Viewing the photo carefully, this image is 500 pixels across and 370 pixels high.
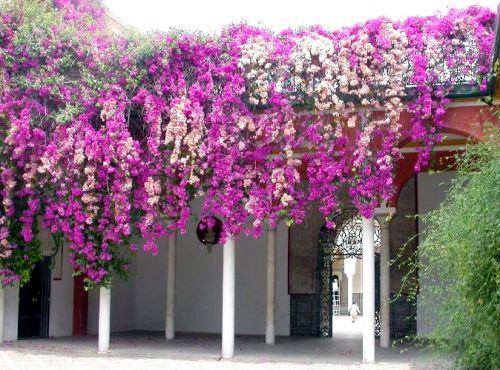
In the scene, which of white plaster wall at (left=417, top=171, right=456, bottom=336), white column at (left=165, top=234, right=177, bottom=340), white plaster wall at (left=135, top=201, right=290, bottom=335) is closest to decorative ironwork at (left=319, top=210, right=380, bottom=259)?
white plaster wall at (left=135, top=201, right=290, bottom=335)

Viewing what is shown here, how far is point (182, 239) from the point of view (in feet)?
57.2

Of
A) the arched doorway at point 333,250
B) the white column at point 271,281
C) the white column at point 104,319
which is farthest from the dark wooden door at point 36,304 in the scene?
the arched doorway at point 333,250

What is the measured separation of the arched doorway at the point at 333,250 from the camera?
15.8 meters

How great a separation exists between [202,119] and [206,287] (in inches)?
276

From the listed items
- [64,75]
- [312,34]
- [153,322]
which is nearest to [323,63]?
[312,34]

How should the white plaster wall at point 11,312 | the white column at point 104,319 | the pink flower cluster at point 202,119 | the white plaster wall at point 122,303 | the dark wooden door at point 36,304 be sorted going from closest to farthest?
the pink flower cluster at point 202,119 < the white column at point 104,319 < the white plaster wall at point 11,312 < the dark wooden door at point 36,304 < the white plaster wall at point 122,303

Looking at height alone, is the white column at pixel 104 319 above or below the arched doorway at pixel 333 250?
below

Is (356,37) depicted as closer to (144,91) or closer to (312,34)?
(312,34)

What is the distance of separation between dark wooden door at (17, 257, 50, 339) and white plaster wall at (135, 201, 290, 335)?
3.30 metres

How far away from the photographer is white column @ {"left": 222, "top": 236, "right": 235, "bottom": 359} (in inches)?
456

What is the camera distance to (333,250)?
52.9 feet

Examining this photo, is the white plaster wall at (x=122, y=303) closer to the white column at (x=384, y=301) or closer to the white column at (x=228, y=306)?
the white column at (x=228, y=306)

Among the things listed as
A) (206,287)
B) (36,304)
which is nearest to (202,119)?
(36,304)

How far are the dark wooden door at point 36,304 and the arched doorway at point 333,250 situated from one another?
18.3 ft
